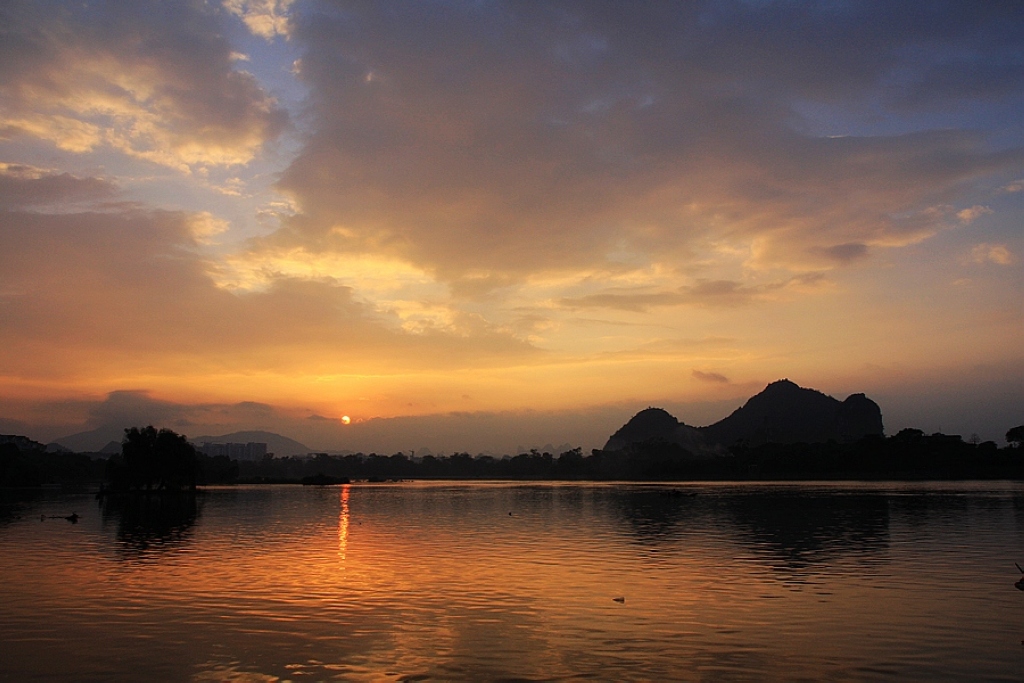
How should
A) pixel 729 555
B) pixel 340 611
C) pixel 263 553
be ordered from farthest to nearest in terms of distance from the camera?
pixel 263 553 → pixel 729 555 → pixel 340 611

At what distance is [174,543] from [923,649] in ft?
173

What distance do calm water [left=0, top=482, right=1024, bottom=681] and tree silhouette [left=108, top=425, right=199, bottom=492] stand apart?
76.4 metres

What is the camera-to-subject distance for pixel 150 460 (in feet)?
453

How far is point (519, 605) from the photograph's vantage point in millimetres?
31266

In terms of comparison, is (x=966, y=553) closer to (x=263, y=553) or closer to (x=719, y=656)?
(x=719, y=656)

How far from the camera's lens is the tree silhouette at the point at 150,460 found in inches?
5394

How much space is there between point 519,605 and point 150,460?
127 meters

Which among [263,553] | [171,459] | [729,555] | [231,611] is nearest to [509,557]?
[729,555]

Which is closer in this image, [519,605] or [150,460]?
[519,605]

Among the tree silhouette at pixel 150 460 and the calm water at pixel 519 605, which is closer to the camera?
the calm water at pixel 519 605

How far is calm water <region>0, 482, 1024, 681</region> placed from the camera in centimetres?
2211

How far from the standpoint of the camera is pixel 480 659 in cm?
2269

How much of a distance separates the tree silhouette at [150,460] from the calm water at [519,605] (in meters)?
76.4

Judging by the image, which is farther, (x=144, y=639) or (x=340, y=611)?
(x=340, y=611)
